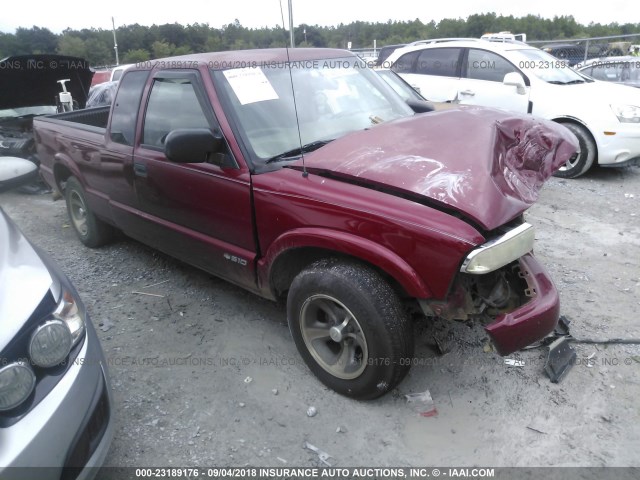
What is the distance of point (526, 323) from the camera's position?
91.7 inches

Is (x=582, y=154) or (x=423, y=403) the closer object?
(x=423, y=403)

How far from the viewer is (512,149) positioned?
2.91m

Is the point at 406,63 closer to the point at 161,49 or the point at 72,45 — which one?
the point at 161,49

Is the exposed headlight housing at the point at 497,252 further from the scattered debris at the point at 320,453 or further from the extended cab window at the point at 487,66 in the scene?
the extended cab window at the point at 487,66

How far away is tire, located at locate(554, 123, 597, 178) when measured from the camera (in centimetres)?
653

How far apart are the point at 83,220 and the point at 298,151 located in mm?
3196

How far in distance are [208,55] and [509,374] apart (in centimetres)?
293

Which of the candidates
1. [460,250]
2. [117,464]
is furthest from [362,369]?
[117,464]

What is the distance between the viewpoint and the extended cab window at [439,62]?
792cm

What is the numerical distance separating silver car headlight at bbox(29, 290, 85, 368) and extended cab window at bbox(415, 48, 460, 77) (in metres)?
7.29

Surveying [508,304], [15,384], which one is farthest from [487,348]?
[15,384]

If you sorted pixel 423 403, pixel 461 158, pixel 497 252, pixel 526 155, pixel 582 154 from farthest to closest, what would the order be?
1. pixel 582 154
2. pixel 526 155
3. pixel 423 403
4. pixel 461 158
5. pixel 497 252

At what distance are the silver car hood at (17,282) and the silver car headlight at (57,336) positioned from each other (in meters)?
0.08

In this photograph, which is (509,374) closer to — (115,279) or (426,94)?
(115,279)
